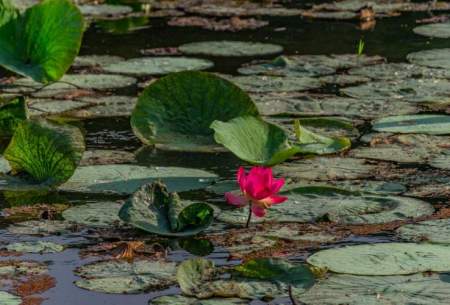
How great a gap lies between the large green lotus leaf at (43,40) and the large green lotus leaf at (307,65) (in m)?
1.20

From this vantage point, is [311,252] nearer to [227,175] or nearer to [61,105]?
[227,175]

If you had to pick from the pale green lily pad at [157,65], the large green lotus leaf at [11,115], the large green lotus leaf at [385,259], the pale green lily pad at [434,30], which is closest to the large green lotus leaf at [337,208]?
the large green lotus leaf at [385,259]

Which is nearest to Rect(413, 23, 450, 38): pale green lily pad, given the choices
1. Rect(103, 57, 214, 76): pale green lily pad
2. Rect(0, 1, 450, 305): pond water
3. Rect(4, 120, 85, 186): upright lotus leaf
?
Rect(0, 1, 450, 305): pond water

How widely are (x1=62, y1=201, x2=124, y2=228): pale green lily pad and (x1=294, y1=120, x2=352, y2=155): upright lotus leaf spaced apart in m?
0.70

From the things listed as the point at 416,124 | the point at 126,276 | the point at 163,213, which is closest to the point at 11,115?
the point at 163,213

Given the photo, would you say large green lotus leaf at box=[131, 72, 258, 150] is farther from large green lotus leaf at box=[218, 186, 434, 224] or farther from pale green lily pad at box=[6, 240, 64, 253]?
pale green lily pad at box=[6, 240, 64, 253]

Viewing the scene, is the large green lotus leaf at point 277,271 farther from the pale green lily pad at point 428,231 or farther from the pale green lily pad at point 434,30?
the pale green lily pad at point 434,30

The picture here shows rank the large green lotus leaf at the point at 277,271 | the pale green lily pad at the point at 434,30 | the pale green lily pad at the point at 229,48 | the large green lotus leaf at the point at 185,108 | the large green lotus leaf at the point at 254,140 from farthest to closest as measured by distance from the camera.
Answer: the pale green lily pad at the point at 434,30, the pale green lily pad at the point at 229,48, the large green lotus leaf at the point at 185,108, the large green lotus leaf at the point at 254,140, the large green lotus leaf at the point at 277,271

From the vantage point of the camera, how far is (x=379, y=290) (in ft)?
10.1

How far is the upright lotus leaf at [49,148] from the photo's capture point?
4023mm

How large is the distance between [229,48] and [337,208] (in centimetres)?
285

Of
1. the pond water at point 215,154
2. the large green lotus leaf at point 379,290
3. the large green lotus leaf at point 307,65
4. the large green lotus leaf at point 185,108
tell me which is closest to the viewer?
the large green lotus leaf at point 379,290

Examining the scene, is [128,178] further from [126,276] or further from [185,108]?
[126,276]

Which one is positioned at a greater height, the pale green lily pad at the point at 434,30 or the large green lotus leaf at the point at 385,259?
the pale green lily pad at the point at 434,30
